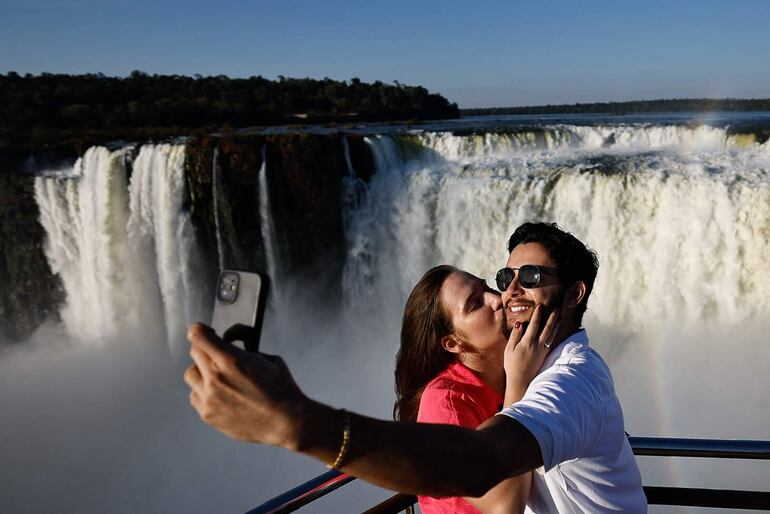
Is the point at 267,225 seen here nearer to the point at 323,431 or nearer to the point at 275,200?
the point at 275,200

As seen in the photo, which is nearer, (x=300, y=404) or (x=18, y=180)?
(x=300, y=404)

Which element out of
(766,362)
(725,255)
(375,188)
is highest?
(375,188)

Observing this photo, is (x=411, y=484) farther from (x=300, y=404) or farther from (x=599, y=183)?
(x=599, y=183)

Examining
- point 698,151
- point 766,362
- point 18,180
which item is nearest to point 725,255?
point 766,362

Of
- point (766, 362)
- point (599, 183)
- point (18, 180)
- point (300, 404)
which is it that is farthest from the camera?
point (18, 180)

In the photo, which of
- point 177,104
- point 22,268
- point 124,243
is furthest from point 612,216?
point 177,104

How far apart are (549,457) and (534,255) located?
65 cm

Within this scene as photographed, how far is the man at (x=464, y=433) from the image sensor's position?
2.41 ft

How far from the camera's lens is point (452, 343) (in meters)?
1.77

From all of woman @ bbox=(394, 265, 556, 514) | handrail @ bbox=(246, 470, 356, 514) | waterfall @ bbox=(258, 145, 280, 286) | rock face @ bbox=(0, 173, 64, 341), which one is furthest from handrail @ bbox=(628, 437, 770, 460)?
rock face @ bbox=(0, 173, 64, 341)

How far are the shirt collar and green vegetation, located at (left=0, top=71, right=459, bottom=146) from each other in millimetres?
17134

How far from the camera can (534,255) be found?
59.6 inches

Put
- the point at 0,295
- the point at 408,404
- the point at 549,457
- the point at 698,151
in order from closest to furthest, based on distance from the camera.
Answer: the point at 549,457 → the point at 408,404 → the point at 698,151 → the point at 0,295

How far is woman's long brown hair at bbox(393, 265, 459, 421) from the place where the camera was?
1.77 metres
